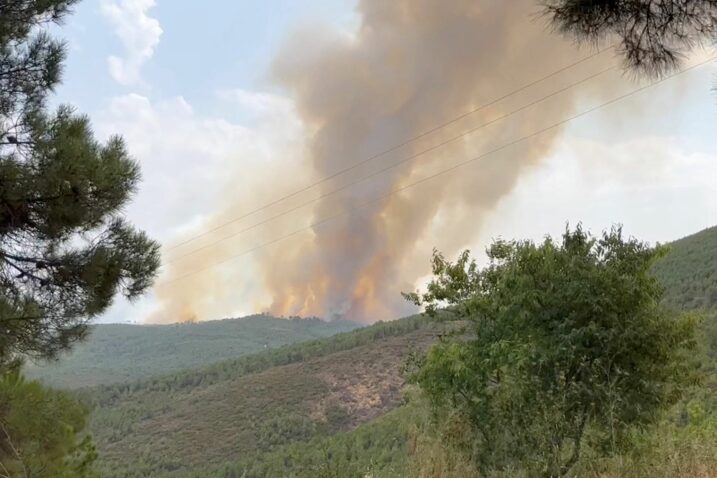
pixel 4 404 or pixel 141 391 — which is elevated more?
pixel 141 391

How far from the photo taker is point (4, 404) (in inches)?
287

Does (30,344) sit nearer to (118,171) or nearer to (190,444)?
(118,171)

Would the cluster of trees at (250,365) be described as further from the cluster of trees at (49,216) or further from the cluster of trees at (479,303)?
the cluster of trees at (49,216)

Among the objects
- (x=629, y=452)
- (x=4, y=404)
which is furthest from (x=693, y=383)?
(x=4, y=404)

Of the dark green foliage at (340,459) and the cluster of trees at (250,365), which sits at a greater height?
the cluster of trees at (250,365)

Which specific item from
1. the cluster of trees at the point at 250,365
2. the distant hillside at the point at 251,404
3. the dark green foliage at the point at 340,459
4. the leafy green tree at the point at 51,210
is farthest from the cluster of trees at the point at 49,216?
the cluster of trees at the point at 250,365

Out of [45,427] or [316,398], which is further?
[316,398]

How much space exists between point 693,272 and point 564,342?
184ft

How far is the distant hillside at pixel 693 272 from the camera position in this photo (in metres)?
46.3

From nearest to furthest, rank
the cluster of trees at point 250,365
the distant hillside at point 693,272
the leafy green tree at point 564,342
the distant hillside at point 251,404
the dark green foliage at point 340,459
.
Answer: the dark green foliage at point 340,459
the leafy green tree at point 564,342
the distant hillside at point 693,272
the distant hillside at point 251,404
the cluster of trees at point 250,365

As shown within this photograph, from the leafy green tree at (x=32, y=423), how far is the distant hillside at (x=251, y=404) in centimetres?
4660

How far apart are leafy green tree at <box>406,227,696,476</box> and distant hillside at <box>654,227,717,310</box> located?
32965 millimetres

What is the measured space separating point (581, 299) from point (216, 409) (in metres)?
75.7

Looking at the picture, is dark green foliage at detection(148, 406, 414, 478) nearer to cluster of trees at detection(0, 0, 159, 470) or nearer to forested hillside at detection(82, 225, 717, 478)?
forested hillside at detection(82, 225, 717, 478)
